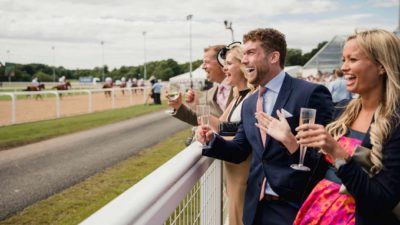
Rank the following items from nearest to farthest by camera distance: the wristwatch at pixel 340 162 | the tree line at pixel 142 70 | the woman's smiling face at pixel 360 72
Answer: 1. the wristwatch at pixel 340 162
2. the woman's smiling face at pixel 360 72
3. the tree line at pixel 142 70

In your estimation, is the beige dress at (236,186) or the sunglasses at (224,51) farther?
the sunglasses at (224,51)

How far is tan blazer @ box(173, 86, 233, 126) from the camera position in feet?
12.0

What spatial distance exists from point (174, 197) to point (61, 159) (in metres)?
8.33

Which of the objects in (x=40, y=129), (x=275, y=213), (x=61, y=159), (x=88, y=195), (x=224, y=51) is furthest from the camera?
(x=40, y=129)

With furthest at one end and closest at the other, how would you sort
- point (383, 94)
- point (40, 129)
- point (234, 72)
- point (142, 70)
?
point (142, 70)
point (40, 129)
point (234, 72)
point (383, 94)

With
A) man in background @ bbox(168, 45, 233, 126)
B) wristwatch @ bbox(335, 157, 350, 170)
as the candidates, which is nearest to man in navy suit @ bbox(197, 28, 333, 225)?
wristwatch @ bbox(335, 157, 350, 170)

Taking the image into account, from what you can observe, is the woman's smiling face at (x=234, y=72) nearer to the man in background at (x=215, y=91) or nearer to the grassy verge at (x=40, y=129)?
the man in background at (x=215, y=91)

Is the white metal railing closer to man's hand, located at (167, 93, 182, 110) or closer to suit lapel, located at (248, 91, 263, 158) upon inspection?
suit lapel, located at (248, 91, 263, 158)

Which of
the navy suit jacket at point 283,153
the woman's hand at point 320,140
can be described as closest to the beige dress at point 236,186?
the navy suit jacket at point 283,153

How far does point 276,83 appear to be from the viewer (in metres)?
2.80

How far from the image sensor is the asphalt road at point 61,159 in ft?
22.6

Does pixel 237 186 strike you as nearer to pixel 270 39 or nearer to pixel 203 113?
pixel 203 113

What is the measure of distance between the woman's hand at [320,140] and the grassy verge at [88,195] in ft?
13.6

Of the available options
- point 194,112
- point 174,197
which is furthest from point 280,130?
point 194,112
